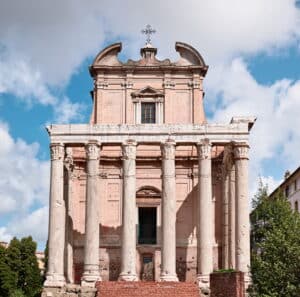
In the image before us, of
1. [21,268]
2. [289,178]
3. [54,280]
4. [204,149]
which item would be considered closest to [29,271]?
[21,268]

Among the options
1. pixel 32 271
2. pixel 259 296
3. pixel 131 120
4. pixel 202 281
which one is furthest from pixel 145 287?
pixel 32 271

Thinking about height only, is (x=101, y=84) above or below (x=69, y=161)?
above

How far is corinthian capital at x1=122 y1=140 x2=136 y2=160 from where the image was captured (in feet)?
133

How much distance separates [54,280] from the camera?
38812mm

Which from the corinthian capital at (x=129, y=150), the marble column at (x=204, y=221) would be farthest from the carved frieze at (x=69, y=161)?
the marble column at (x=204, y=221)

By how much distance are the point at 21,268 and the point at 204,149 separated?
18.7 metres

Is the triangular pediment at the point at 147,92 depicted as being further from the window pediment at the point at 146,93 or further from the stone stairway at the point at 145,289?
the stone stairway at the point at 145,289

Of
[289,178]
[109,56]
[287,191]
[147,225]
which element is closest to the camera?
[147,225]

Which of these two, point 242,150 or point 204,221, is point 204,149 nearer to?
point 242,150

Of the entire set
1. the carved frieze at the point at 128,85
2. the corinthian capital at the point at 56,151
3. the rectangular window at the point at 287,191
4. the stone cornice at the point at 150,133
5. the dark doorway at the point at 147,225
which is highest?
the carved frieze at the point at 128,85

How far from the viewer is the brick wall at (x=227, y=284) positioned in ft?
98.2

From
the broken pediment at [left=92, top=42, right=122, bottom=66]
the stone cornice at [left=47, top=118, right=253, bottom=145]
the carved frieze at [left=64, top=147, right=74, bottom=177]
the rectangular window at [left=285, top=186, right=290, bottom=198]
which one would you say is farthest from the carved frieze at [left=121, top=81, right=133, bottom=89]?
the rectangular window at [left=285, top=186, right=290, bottom=198]

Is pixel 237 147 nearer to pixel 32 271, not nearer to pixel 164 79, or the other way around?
pixel 164 79

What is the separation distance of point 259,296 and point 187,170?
48.5ft
